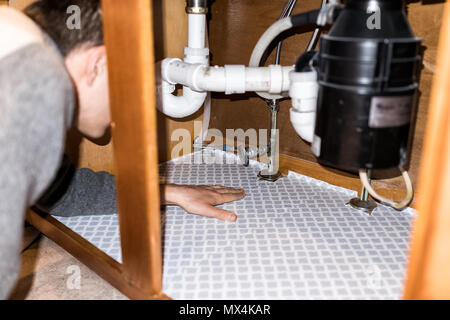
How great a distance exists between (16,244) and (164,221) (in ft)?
1.59

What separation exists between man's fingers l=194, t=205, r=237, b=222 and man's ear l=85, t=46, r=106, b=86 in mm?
442

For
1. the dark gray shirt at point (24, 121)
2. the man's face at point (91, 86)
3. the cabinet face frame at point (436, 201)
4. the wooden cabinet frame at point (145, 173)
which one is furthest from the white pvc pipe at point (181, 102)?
the cabinet face frame at point (436, 201)

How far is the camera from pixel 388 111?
0.65 m

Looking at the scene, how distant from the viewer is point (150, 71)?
57 cm

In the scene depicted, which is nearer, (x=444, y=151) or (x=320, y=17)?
(x=444, y=151)

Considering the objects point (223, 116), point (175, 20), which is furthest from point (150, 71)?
point (223, 116)

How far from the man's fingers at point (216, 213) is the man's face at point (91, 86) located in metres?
0.33

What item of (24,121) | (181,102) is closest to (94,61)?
(24,121)

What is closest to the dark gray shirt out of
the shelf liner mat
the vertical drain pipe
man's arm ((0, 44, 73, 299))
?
man's arm ((0, 44, 73, 299))

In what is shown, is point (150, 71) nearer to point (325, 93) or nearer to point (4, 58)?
point (4, 58)

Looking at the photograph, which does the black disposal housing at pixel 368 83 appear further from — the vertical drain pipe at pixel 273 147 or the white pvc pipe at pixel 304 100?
the vertical drain pipe at pixel 273 147

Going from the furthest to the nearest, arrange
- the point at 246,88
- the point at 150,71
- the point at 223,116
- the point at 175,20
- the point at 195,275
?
the point at 223,116, the point at 175,20, the point at 246,88, the point at 195,275, the point at 150,71

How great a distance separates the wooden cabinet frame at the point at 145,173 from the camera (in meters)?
0.45

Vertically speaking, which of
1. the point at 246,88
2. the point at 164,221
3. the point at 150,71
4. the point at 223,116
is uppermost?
the point at 150,71
